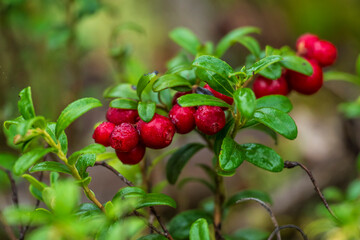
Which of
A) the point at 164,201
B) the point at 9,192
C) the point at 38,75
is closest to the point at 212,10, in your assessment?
the point at 38,75

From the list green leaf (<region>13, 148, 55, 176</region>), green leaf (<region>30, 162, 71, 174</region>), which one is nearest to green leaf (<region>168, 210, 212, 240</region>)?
green leaf (<region>30, 162, 71, 174</region>)

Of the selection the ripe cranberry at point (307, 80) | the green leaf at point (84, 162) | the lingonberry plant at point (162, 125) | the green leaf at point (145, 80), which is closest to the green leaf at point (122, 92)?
the lingonberry plant at point (162, 125)

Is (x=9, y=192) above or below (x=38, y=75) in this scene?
below

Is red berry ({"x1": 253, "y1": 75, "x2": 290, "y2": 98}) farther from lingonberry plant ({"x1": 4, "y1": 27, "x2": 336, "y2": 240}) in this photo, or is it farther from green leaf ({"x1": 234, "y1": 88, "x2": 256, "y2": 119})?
green leaf ({"x1": 234, "y1": 88, "x2": 256, "y2": 119})

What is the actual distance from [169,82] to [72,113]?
25 cm

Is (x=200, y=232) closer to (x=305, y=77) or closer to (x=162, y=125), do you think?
(x=162, y=125)

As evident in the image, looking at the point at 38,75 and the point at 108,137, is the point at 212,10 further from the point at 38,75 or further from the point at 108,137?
the point at 108,137

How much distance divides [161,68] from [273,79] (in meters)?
2.85

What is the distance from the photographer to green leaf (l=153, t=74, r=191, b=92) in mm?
1017

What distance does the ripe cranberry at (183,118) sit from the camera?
998 millimetres

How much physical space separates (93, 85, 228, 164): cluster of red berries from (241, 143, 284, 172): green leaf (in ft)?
0.33

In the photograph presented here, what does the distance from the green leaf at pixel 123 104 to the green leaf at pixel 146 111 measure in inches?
2.0

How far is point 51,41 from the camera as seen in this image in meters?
1.96

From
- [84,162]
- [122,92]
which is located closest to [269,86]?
[122,92]
